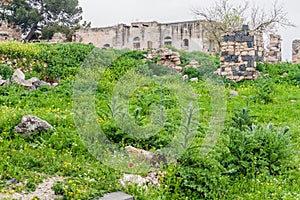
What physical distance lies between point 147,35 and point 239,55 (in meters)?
17.5

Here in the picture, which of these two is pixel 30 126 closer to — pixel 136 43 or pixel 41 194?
pixel 41 194

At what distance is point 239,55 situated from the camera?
14.1m

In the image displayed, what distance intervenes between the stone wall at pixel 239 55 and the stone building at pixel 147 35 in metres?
16.0

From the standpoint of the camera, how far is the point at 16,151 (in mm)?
5617

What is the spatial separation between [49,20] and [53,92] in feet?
89.7

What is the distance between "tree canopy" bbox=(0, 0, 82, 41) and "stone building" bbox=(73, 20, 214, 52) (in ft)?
14.5

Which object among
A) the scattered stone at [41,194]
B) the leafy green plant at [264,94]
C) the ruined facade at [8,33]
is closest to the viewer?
the scattered stone at [41,194]

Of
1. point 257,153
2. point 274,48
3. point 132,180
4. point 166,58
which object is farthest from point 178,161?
point 274,48

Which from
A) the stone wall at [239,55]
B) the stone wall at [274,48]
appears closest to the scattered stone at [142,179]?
the stone wall at [239,55]

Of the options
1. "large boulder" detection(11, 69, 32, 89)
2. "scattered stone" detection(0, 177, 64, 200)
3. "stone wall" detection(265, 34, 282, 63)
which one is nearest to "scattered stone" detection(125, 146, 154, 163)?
"scattered stone" detection(0, 177, 64, 200)

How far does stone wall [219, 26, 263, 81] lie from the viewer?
13.9 meters

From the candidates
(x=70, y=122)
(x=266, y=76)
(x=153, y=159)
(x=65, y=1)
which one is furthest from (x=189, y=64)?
(x=65, y=1)

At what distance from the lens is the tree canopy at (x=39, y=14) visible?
3400cm

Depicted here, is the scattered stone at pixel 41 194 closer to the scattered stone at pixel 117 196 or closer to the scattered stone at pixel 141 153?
the scattered stone at pixel 117 196
